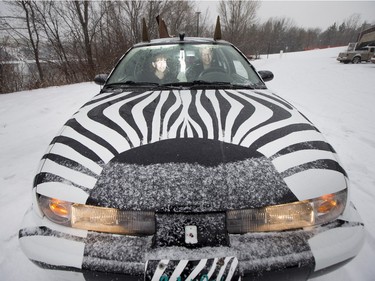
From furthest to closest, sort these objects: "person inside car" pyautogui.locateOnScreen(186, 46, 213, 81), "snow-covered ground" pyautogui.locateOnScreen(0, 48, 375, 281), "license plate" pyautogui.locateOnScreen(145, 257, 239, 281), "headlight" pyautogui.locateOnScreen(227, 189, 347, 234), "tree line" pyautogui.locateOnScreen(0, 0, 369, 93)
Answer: "tree line" pyautogui.locateOnScreen(0, 0, 369, 93) → "person inside car" pyautogui.locateOnScreen(186, 46, 213, 81) → "snow-covered ground" pyautogui.locateOnScreen(0, 48, 375, 281) → "headlight" pyautogui.locateOnScreen(227, 189, 347, 234) → "license plate" pyautogui.locateOnScreen(145, 257, 239, 281)

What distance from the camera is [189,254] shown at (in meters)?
0.95

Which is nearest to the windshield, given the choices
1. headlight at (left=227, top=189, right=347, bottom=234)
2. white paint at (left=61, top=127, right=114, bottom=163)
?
white paint at (left=61, top=127, right=114, bottom=163)

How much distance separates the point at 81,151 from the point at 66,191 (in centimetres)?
24

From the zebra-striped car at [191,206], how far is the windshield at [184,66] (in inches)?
35.2

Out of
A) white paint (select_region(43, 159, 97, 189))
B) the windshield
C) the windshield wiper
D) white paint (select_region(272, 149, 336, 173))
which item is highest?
the windshield

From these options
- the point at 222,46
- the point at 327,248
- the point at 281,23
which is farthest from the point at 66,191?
the point at 281,23

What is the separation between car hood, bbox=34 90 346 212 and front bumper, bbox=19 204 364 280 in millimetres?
153

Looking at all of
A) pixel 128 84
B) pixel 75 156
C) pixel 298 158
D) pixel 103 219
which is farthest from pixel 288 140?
pixel 128 84

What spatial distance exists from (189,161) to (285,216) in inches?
19.2

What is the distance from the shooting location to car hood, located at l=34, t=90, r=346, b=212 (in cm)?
104

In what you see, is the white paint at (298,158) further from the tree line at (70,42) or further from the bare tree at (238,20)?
the bare tree at (238,20)

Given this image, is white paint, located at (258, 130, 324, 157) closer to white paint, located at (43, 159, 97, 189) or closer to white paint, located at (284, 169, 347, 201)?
white paint, located at (284, 169, 347, 201)

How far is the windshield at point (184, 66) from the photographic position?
2193 mm

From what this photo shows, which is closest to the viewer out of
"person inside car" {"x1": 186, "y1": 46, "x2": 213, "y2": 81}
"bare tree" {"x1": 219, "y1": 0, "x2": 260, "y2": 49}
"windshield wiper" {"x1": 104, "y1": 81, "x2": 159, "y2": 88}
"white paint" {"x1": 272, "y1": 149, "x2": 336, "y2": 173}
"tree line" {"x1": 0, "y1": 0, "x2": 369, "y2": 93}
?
"white paint" {"x1": 272, "y1": 149, "x2": 336, "y2": 173}
